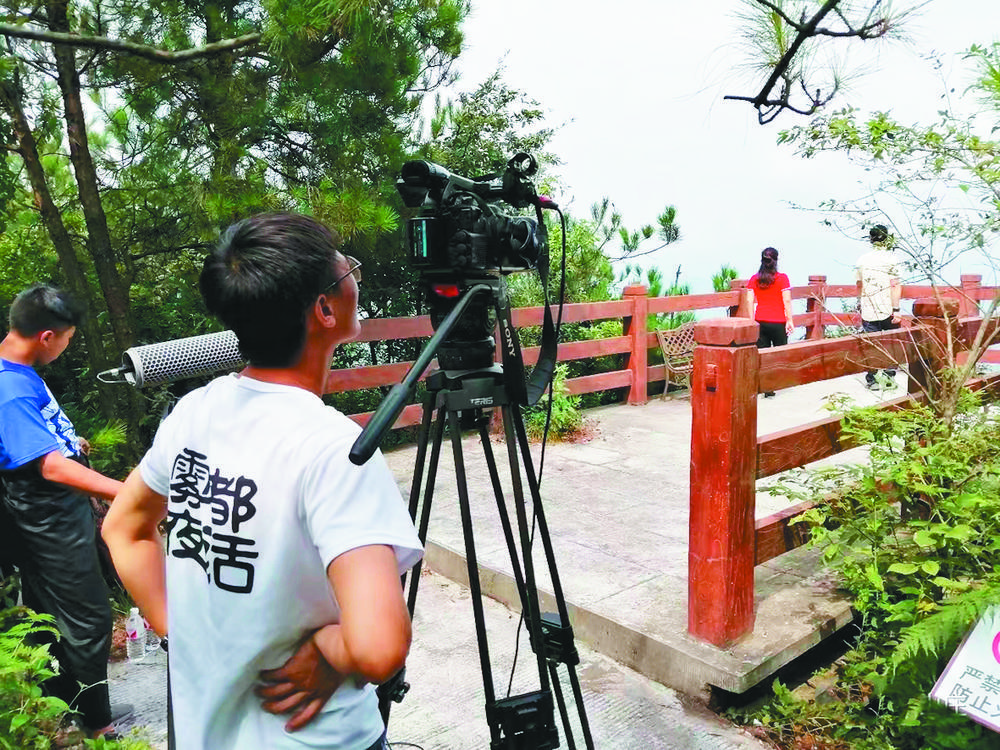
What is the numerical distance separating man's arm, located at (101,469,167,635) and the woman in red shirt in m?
7.01

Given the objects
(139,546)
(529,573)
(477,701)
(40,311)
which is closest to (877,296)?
(477,701)

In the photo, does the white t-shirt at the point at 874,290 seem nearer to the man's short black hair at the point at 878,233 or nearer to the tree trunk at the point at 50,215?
the man's short black hair at the point at 878,233

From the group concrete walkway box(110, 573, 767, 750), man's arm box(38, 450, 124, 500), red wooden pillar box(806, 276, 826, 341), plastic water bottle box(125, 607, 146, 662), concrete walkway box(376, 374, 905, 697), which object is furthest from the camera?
red wooden pillar box(806, 276, 826, 341)

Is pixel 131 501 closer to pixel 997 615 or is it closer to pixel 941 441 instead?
pixel 997 615

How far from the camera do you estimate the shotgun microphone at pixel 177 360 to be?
4.37 ft

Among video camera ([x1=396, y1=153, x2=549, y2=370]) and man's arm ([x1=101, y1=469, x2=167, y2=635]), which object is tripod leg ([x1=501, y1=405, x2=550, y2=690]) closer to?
video camera ([x1=396, y1=153, x2=549, y2=370])

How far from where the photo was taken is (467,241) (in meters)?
1.70

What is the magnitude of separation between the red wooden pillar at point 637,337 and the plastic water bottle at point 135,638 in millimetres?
5544

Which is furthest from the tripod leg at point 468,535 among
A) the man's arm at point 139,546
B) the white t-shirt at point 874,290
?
the white t-shirt at point 874,290

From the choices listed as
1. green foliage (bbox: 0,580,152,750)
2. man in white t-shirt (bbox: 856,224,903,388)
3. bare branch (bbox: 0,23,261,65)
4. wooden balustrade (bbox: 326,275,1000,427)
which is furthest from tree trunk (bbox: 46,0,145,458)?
man in white t-shirt (bbox: 856,224,903,388)

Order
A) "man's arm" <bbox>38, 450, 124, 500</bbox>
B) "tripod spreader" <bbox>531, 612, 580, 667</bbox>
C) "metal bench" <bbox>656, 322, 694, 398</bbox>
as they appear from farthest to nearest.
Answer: "metal bench" <bbox>656, 322, 694, 398</bbox> < "man's arm" <bbox>38, 450, 124, 500</bbox> < "tripod spreader" <bbox>531, 612, 580, 667</bbox>

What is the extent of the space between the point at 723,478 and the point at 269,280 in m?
1.93

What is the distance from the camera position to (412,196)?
1.83 meters

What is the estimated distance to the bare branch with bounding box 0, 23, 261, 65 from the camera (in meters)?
2.79
